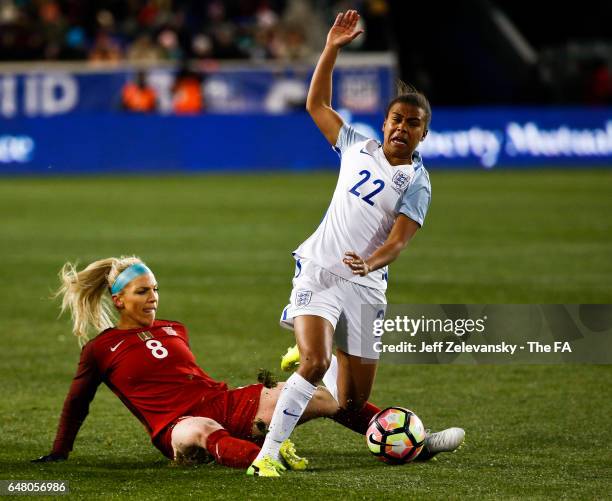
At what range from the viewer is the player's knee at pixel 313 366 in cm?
604

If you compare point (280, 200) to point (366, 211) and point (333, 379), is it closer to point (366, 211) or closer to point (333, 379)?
point (333, 379)

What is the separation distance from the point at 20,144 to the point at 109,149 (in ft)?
6.25

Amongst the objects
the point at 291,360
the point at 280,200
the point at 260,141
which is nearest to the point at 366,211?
the point at 291,360

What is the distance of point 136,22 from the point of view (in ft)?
97.6

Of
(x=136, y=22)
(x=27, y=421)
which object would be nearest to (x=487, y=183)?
(x=136, y=22)

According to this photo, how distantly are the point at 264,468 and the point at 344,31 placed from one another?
2.41 m

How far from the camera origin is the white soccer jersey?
21.1ft

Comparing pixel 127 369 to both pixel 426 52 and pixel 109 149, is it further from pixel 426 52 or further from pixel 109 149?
pixel 426 52

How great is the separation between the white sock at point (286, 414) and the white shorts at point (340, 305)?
A: 41 cm

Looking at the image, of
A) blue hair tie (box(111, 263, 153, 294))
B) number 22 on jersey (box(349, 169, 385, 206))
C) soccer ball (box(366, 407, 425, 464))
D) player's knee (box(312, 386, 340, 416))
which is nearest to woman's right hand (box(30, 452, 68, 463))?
blue hair tie (box(111, 263, 153, 294))

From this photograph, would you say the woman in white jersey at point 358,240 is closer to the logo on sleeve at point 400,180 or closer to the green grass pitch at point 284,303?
the logo on sleeve at point 400,180

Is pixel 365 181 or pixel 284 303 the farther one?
pixel 284 303

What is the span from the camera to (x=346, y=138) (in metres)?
6.79

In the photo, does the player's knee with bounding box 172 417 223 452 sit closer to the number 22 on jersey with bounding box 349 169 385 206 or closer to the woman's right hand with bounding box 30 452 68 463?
the woman's right hand with bounding box 30 452 68 463
